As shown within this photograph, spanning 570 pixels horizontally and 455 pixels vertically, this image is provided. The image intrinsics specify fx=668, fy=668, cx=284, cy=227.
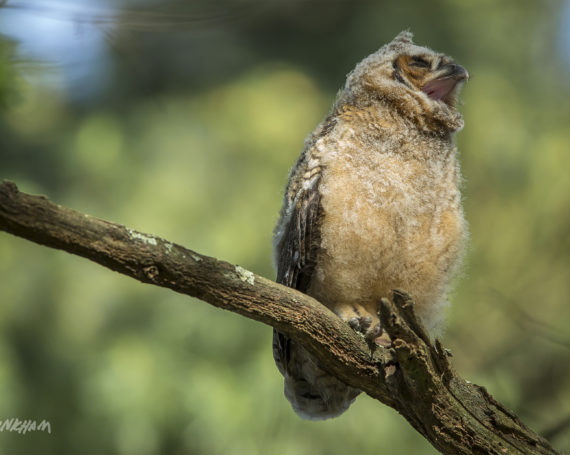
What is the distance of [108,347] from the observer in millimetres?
5754

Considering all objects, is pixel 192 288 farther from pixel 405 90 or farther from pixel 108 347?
pixel 108 347

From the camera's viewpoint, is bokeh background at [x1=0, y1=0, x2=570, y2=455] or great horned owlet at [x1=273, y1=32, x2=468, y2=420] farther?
bokeh background at [x1=0, y1=0, x2=570, y2=455]

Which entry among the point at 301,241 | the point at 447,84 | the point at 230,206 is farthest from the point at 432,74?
the point at 230,206

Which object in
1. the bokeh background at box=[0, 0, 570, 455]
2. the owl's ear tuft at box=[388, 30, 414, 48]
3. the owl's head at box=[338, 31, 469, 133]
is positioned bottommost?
the bokeh background at box=[0, 0, 570, 455]

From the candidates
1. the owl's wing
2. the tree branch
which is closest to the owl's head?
the owl's wing

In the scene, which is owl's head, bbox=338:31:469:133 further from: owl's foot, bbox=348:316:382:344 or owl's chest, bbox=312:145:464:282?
owl's foot, bbox=348:316:382:344

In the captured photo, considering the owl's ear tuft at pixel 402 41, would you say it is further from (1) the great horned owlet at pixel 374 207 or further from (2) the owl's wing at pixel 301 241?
(2) the owl's wing at pixel 301 241

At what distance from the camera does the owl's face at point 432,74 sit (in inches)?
156

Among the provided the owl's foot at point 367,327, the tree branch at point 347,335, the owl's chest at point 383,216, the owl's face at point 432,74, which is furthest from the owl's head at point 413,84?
the tree branch at point 347,335

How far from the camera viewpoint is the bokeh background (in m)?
5.20

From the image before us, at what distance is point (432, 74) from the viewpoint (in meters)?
4.00

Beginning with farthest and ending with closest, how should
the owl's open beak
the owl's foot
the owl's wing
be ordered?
the owl's open beak → the owl's wing → the owl's foot

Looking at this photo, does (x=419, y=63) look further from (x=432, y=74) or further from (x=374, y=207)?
(x=374, y=207)

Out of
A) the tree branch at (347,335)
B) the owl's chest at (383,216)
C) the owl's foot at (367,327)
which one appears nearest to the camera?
the tree branch at (347,335)
